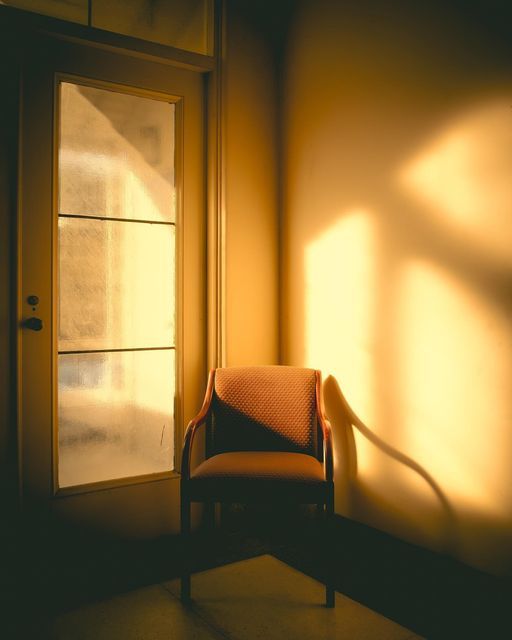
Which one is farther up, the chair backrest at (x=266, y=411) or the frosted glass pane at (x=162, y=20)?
the frosted glass pane at (x=162, y=20)

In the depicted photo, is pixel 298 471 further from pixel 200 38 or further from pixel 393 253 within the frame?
pixel 200 38

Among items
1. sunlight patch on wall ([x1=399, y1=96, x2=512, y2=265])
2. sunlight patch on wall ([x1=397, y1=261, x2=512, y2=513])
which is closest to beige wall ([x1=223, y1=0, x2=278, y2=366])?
sunlight patch on wall ([x1=397, y1=261, x2=512, y2=513])

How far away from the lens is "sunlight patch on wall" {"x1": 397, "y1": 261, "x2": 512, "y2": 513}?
195 centimetres

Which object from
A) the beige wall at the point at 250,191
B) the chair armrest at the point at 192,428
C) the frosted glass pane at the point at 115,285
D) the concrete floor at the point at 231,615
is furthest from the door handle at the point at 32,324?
the concrete floor at the point at 231,615

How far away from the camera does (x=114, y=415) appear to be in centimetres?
259

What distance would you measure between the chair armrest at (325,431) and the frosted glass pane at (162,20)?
5.88ft

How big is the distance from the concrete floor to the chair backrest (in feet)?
1.80

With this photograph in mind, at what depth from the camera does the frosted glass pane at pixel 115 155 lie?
8.12ft

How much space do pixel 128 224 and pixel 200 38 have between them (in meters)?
1.05

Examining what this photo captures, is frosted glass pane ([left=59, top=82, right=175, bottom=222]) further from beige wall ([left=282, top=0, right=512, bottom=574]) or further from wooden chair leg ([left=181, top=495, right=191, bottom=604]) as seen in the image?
wooden chair leg ([left=181, top=495, right=191, bottom=604])

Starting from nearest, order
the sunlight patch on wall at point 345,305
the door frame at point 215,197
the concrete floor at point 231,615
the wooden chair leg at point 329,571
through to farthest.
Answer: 1. the concrete floor at point 231,615
2. the wooden chair leg at point 329,571
3. the sunlight patch on wall at point 345,305
4. the door frame at point 215,197

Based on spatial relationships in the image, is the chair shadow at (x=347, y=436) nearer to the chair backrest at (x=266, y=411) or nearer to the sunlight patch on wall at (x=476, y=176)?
the chair backrest at (x=266, y=411)

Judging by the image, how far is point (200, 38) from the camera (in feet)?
9.12

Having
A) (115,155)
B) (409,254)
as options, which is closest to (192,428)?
(409,254)
